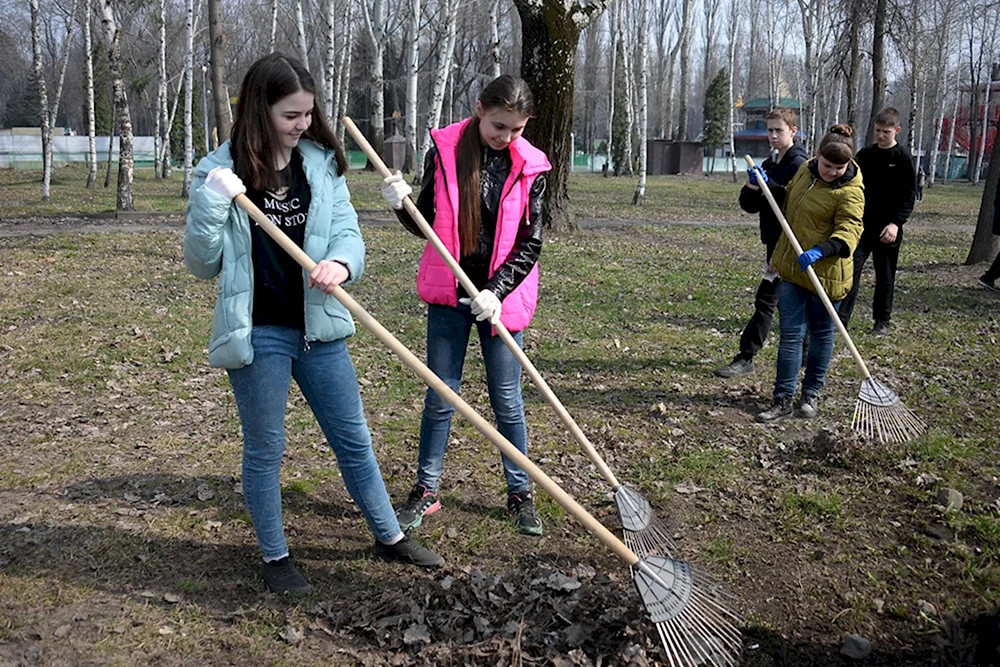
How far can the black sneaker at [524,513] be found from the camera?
13.2ft

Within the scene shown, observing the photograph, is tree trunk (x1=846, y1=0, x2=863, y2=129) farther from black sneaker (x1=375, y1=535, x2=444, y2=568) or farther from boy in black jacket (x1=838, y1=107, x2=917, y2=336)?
black sneaker (x1=375, y1=535, x2=444, y2=568)

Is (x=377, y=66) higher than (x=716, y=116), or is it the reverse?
(x=716, y=116)

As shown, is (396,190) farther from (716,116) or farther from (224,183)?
(716,116)

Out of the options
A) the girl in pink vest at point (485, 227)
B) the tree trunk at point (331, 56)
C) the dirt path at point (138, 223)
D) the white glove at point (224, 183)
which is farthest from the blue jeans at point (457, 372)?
the tree trunk at point (331, 56)

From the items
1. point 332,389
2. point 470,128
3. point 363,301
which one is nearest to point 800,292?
point 470,128

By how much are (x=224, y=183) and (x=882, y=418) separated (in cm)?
421

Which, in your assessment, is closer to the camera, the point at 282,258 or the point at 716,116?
the point at 282,258

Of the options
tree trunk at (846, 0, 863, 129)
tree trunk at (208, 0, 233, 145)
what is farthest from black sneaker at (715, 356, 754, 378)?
tree trunk at (846, 0, 863, 129)

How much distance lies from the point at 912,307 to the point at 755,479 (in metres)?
5.37

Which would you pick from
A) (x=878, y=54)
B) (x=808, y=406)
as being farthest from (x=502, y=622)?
(x=878, y=54)

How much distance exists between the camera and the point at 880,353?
7160mm

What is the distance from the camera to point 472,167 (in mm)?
3582

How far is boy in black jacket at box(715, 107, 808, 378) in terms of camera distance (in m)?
6.02

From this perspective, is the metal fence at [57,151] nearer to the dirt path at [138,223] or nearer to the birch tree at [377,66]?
the birch tree at [377,66]
